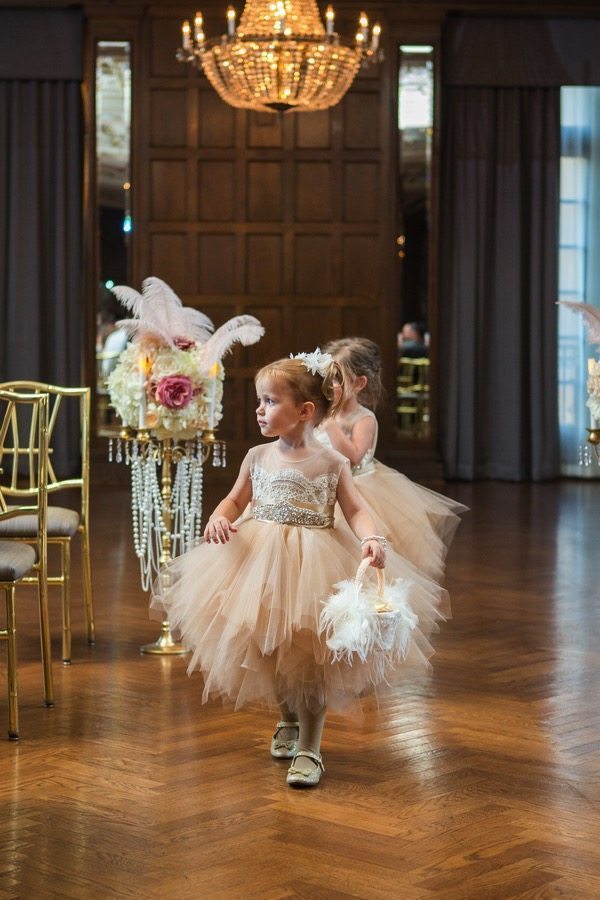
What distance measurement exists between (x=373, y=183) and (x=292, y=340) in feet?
4.46

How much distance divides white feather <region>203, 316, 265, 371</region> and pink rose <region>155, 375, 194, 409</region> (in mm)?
122

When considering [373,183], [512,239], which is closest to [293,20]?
[373,183]

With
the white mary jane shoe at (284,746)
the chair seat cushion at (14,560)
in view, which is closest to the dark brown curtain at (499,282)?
the chair seat cushion at (14,560)

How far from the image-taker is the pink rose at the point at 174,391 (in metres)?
4.75

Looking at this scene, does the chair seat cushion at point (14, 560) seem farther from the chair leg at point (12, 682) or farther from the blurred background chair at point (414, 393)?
the blurred background chair at point (414, 393)

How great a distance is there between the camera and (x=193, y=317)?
4.93 m

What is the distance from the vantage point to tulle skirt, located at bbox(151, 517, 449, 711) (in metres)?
3.39

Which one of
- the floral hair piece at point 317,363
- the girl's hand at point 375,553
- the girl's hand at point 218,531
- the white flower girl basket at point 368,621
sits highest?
the floral hair piece at point 317,363

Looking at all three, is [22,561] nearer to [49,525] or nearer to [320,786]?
[49,525]

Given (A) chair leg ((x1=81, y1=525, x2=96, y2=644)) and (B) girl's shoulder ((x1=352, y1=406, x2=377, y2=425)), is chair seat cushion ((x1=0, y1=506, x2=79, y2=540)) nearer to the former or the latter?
(A) chair leg ((x1=81, y1=525, x2=96, y2=644))

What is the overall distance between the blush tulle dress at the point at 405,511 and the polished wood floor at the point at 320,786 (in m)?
0.43

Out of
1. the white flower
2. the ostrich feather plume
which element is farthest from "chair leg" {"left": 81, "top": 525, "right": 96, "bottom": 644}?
the ostrich feather plume

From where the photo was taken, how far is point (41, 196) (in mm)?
10727

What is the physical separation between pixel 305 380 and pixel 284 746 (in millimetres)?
987
